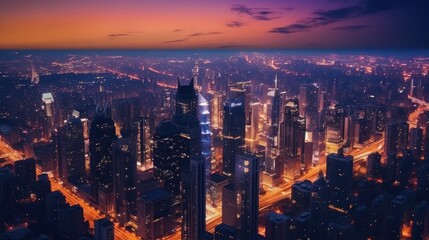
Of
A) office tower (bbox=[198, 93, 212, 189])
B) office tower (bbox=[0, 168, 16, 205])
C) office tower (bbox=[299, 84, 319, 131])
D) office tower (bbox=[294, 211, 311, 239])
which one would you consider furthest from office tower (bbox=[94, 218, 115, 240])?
office tower (bbox=[299, 84, 319, 131])

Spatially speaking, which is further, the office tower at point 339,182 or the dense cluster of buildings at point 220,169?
the office tower at point 339,182

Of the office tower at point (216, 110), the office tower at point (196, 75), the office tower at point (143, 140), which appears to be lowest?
the office tower at point (143, 140)

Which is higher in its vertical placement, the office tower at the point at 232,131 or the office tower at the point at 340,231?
the office tower at the point at 232,131

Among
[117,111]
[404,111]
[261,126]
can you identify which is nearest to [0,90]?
[117,111]

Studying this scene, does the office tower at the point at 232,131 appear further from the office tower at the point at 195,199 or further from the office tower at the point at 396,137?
the office tower at the point at 396,137

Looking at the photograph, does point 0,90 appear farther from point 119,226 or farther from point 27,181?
point 119,226

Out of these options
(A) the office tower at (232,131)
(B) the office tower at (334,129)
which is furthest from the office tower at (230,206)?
(B) the office tower at (334,129)
